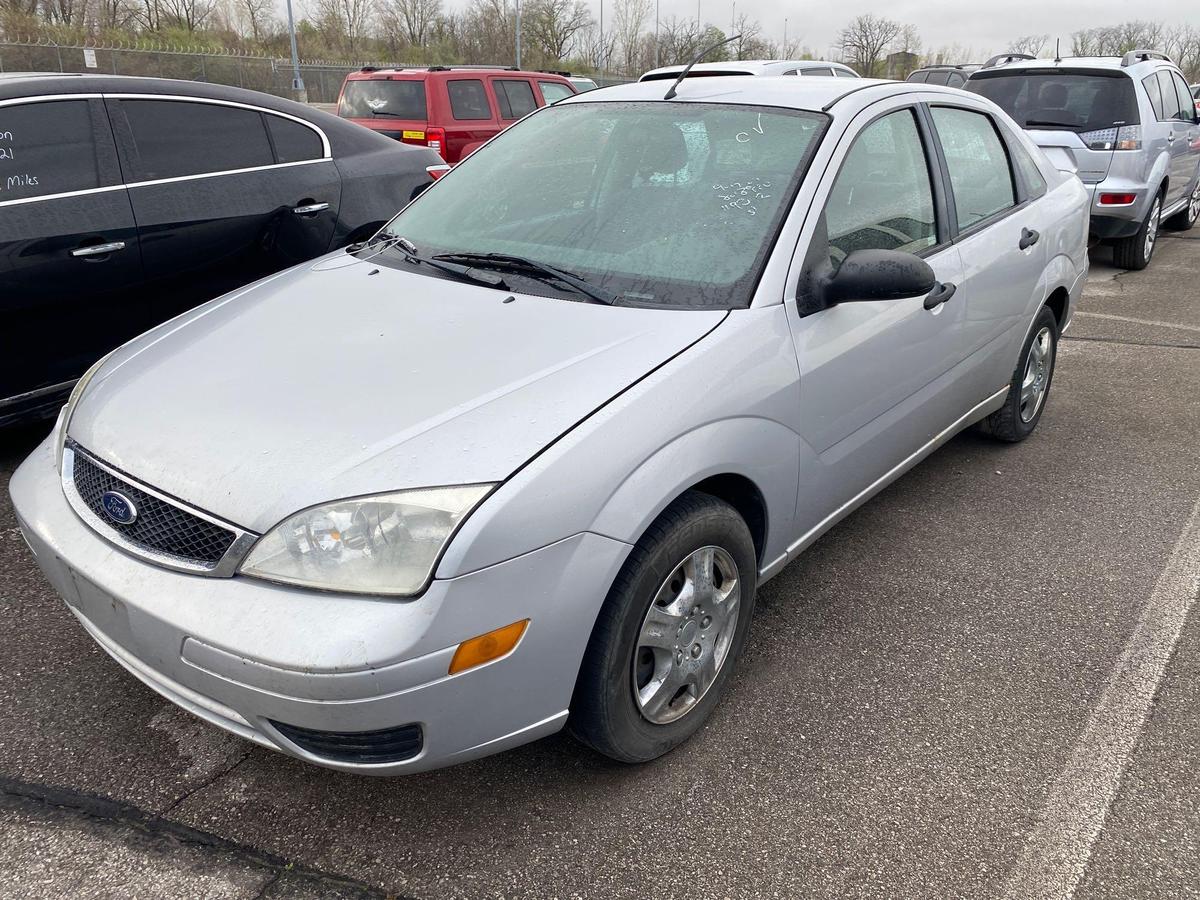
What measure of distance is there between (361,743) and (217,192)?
332 cm

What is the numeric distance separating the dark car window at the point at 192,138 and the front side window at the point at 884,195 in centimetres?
303

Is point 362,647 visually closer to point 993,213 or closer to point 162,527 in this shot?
point 162,527

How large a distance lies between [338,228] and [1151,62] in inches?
310

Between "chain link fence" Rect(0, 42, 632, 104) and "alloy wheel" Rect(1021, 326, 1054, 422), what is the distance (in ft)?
91.2

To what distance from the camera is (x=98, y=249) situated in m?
3.94

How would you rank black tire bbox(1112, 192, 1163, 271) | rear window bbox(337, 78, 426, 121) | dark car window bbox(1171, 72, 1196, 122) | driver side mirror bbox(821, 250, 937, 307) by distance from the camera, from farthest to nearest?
1. rear window bbox(337, 78, 426, 121)
2. dark car window bbox(1171, 72, 1196, 122)
3. black tire bbox(1112, 192, 1163, 271)
4. driver side mirror bbox(821, 250, 937, 307)

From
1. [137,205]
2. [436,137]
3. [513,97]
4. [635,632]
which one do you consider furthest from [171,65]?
[635,632]

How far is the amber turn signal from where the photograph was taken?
186cm

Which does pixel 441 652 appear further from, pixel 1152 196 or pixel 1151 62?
pixel 1151 62

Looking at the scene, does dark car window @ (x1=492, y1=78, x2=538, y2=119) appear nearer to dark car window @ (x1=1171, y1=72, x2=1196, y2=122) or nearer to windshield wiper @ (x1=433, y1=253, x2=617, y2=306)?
dark car window @ (x1=1171, y1=72, x2=1196, y2=122)

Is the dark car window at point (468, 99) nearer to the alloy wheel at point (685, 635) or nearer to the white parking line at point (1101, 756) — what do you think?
the white parking line at point (1101, 756)

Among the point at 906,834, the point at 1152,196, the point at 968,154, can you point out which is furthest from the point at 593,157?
the point at 1152,196

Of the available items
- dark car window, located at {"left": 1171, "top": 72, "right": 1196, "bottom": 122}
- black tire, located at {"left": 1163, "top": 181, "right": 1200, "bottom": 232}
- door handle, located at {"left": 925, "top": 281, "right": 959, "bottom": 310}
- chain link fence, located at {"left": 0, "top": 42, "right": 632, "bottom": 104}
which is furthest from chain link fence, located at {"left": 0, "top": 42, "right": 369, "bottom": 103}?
door handle, located at {"left": 925, "top": 281, "right": 959, "bottom": 310}

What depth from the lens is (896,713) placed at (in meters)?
2.64
